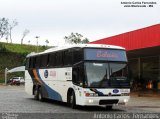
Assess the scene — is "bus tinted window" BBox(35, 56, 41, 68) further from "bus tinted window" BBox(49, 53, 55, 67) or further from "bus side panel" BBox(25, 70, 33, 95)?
"bus tinted window" BBox(49, 53, 55, 67)

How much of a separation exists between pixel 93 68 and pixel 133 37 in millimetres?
12230

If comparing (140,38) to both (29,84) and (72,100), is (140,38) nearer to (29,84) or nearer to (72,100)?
(29,84)

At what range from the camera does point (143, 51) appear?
3472cm

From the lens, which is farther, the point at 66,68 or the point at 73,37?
the point at 73,37

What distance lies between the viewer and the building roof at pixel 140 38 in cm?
2875

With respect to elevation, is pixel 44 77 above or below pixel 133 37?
below

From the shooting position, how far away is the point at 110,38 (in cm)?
3544

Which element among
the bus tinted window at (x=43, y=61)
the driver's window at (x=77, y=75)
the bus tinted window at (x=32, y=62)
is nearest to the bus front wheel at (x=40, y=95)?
the bus tinted window at (x=43, y=61)

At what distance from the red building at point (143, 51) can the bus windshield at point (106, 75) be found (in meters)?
8.62

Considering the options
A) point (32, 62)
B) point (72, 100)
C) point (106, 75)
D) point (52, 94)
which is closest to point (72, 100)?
point (72, 100)

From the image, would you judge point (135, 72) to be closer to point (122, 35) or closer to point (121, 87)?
point (122, 35)

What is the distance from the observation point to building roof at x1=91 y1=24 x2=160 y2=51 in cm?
2875

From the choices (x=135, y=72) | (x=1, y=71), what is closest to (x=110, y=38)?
(x=135, y=72)

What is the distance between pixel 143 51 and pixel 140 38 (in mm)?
4287
